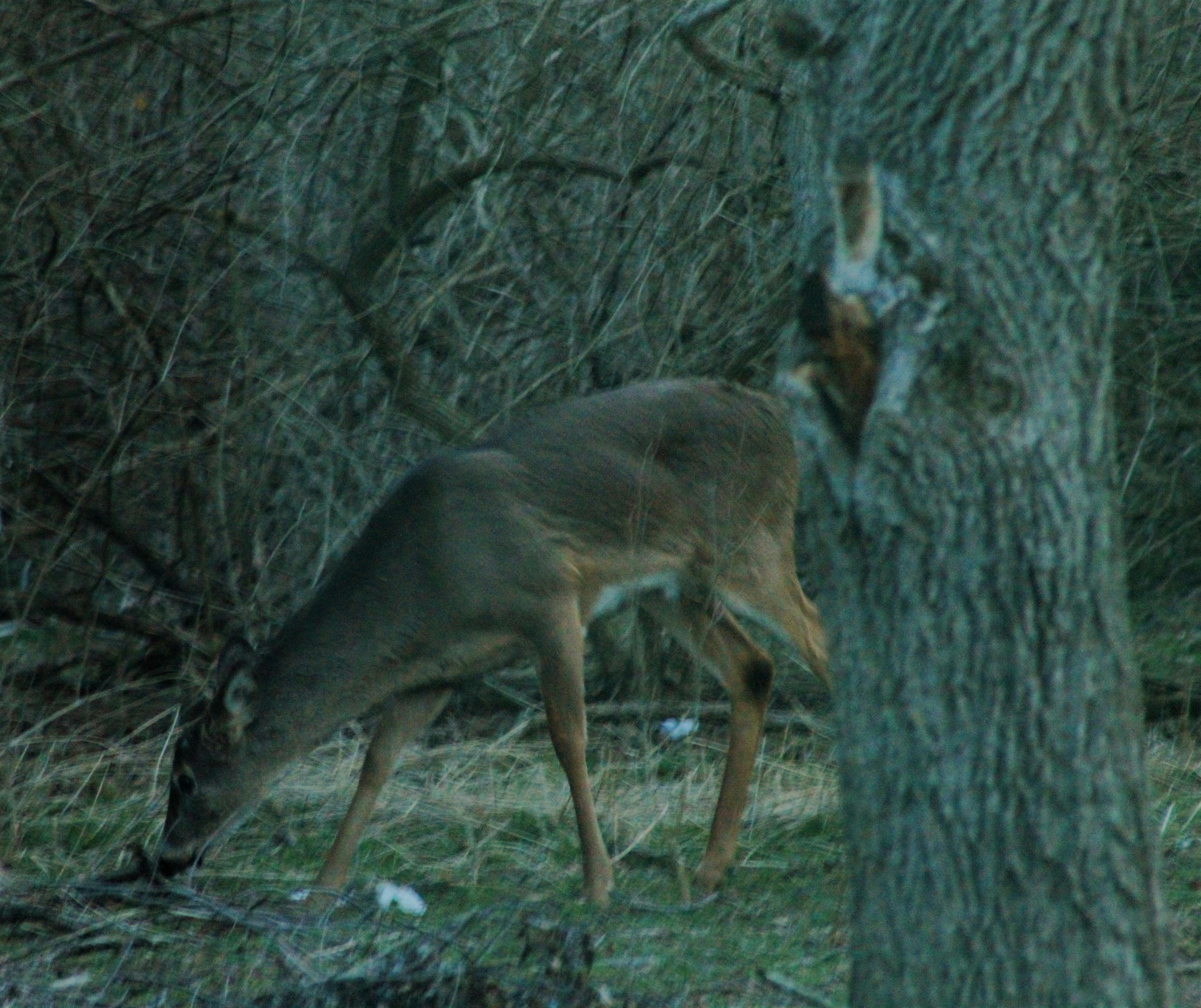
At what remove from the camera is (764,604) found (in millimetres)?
6785

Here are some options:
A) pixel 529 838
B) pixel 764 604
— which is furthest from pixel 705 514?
pixel 529 838

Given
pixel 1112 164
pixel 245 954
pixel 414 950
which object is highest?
pixel 1112 164

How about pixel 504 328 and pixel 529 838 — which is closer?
pixel 529 838

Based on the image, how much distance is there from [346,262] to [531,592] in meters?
2.83

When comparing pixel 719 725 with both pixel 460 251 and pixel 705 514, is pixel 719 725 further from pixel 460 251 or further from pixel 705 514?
pixel 460 251

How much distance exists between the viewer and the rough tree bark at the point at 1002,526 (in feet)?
9.66

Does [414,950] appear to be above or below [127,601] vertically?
above

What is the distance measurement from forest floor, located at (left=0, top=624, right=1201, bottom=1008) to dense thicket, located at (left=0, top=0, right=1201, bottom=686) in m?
1.06

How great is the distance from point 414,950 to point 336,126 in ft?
16.8

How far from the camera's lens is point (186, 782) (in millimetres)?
6551

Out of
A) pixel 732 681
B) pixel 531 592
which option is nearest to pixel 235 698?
pixel 531 592

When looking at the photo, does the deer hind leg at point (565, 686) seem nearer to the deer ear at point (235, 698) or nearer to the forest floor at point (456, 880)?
the forest floor at point (456, 880)

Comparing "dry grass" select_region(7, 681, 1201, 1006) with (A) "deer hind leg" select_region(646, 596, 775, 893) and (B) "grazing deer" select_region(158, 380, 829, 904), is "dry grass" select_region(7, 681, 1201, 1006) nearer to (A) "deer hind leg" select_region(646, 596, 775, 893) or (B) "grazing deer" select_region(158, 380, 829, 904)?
(A) "deer hind leg" select_region(646, 596, 775, 893)

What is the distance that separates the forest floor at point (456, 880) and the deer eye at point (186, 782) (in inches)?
10.7
